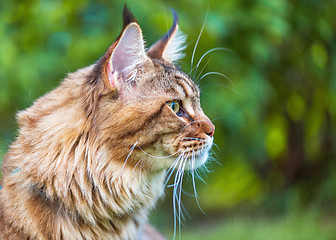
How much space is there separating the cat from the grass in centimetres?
211

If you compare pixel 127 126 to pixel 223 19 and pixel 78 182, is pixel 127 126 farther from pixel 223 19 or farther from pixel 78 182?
pixel 223 19

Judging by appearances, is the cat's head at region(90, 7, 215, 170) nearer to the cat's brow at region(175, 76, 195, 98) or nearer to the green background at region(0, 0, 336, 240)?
the cat's brow at region(175, 76, 195, 98)

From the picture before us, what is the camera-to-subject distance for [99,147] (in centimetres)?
234

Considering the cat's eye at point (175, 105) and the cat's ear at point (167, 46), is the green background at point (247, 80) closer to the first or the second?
the cat's ear at point (167, 46)

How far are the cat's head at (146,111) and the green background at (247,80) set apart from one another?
0.94 meters

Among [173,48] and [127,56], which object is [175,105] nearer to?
[127,56]

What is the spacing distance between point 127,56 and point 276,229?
9.21 feet

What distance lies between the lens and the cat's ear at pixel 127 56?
223 centimetres

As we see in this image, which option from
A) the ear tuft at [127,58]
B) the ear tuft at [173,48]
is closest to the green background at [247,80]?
the ear tuft at [173,48]

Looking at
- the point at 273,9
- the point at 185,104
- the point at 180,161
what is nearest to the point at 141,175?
the point at 180,161

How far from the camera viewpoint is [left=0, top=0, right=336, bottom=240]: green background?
13.3 ft

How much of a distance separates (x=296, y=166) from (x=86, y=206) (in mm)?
4413

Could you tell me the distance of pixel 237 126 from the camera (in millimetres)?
4609

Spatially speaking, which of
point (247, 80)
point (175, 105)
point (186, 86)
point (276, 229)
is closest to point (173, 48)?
point (186, 86)
